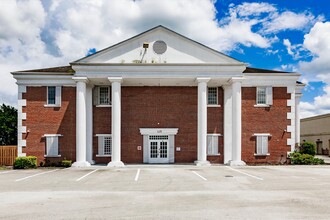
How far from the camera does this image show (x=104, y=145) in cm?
2912

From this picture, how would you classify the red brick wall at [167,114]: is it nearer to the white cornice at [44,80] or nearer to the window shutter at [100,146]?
the window shutter at [100,146]

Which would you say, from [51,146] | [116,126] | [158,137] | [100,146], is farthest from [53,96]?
[158,137]

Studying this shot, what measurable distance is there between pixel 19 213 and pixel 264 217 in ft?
24.5

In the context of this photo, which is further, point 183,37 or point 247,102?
point 247,102

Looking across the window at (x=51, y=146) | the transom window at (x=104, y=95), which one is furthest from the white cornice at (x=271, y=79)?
the window at (x=51, y=146)

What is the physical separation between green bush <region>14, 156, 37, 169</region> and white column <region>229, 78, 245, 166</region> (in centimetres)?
1602

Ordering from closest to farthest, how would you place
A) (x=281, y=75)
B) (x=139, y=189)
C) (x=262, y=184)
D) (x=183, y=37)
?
(x=139, y=189)
(x=262, y=184)
(x=183, y=37)
(x=281, y=75)

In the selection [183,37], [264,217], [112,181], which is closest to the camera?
[264,217]

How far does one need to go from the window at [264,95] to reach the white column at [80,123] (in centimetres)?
1517

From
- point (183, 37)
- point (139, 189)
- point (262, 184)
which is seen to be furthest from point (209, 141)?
point (139, 189)

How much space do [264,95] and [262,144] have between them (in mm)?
4394

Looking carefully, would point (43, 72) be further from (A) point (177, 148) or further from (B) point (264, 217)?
(B) point (264, 217)

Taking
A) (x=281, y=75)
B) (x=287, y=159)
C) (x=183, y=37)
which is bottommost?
(x=287, y=159)

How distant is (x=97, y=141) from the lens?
95.6ft
